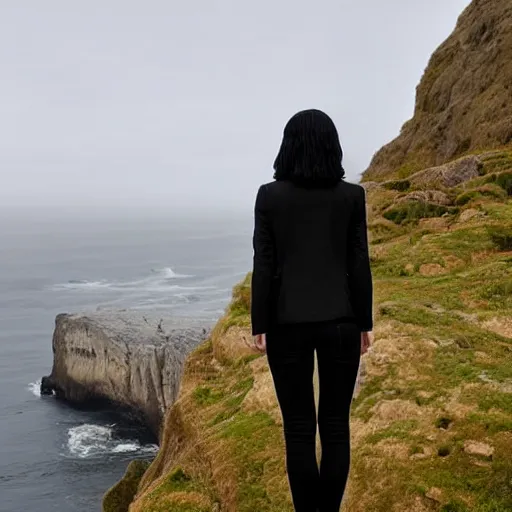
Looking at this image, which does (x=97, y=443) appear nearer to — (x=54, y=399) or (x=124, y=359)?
(x=124, y=359)

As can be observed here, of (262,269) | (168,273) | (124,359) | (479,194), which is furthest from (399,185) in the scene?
(168,273)

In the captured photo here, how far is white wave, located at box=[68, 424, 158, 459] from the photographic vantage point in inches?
2231

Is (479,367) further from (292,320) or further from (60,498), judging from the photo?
(60,498)

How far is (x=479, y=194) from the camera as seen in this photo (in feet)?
76.8

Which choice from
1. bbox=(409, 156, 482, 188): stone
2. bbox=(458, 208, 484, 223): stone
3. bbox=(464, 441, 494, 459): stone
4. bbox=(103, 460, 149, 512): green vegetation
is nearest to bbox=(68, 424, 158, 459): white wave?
bbox=(103, 460, 149, 512): green vegetation

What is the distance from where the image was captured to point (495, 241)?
17.5m

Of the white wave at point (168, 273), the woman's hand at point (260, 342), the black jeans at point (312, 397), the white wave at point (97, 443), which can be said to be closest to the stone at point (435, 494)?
the black jeans at point (312, 397)

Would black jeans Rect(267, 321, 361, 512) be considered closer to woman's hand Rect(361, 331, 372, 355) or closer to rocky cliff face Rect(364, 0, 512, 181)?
woman's hand Rect(361, 331, 372, 355)

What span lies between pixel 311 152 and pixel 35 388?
252 feet

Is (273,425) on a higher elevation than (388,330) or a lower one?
lower

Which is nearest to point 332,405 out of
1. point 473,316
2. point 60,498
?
point 473,316

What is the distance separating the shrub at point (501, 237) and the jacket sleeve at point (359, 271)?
44.2ft

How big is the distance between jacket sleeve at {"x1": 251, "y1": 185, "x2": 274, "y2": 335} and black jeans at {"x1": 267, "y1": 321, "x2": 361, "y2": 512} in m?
0.16

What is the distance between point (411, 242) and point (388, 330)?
354 inches
